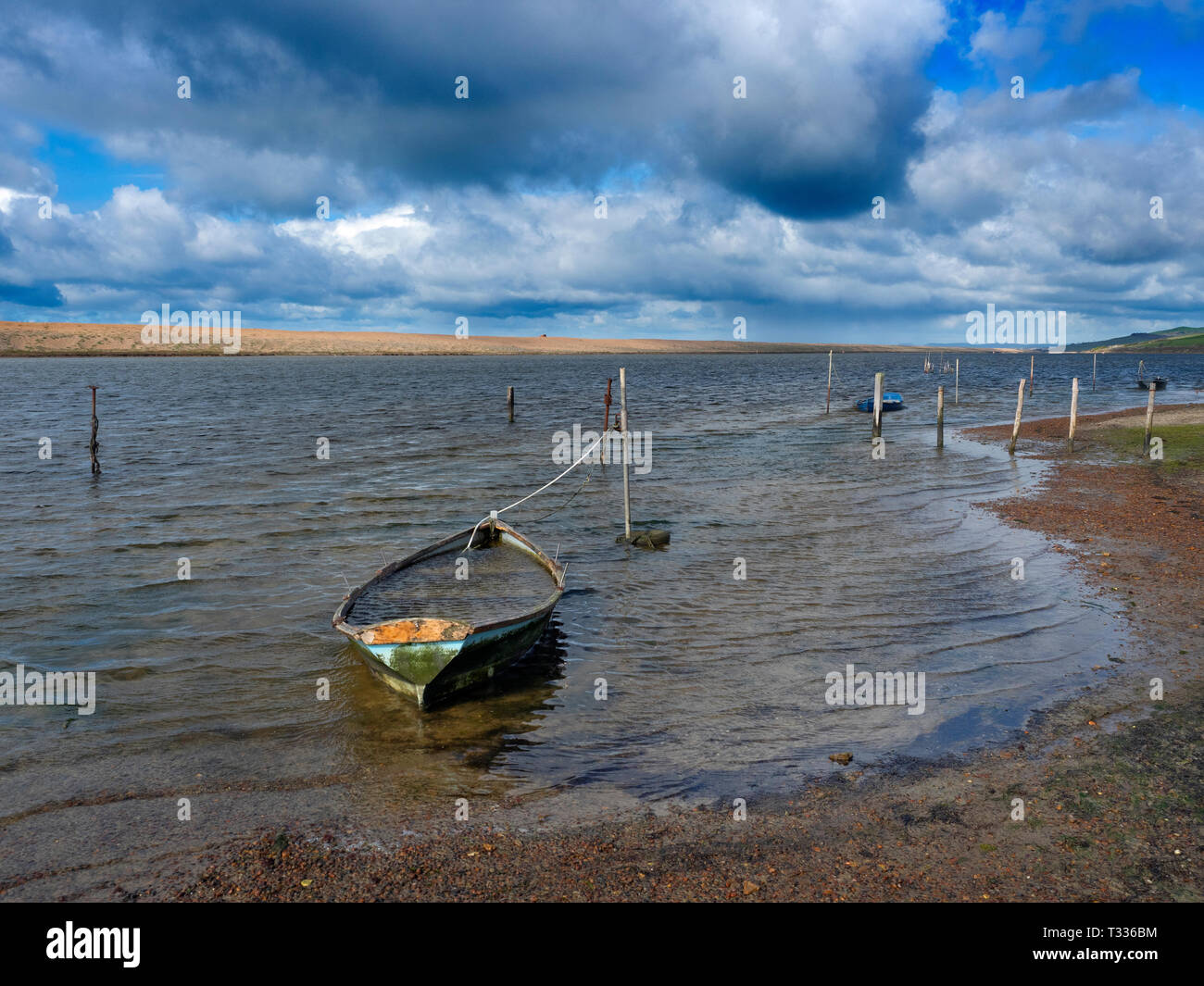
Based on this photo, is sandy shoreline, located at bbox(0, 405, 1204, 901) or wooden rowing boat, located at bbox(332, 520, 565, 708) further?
wooden rowing boat, located at bbox(332, 520, 565, 708)

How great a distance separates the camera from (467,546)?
1606 centimetres

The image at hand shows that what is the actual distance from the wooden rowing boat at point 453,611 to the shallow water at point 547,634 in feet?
1.68

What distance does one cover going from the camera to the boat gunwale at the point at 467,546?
9734 millimetres

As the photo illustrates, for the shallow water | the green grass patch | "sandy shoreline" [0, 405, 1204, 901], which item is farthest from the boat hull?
the green grass patch

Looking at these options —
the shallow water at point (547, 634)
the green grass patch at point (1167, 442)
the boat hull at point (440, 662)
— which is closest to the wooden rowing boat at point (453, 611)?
the boat hull at point (440, 662)

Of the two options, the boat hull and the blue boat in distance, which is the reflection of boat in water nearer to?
the boat hull

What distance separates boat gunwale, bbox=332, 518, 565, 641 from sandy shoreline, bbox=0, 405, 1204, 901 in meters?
2.97

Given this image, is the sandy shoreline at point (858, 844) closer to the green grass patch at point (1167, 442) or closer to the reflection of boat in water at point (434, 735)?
the reflection of boat in water at point (434, 735)

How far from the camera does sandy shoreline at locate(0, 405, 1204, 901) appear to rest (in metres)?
5.96
